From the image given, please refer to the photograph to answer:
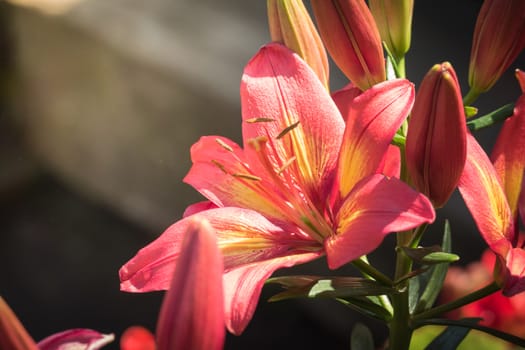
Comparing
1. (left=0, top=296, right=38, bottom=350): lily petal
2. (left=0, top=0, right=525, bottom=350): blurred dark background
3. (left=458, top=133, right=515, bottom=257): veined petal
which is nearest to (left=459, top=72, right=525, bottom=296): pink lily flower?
(left=458, top=133, right=515, bottom=257): veined petal

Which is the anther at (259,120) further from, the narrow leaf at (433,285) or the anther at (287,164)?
the narrow leaf at (433,285)

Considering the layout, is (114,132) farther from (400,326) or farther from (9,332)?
(9,332)

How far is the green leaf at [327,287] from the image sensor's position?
0.42 meters

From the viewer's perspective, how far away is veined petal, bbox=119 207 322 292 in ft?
1.39

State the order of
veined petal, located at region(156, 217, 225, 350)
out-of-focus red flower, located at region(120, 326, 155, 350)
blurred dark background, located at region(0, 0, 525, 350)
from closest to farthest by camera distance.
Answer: veined petal, located at region(156, 217, 225, 350) → out-of-focus red flower, located at region(120, 326, 155, 350) → blurred dark background, located at region(0, 0, 525, 350)

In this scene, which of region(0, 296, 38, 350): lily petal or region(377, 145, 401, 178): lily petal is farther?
region(377, 145, 401, 178): lily petal

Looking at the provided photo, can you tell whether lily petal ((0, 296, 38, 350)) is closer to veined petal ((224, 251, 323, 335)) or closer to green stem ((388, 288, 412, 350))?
veined petal ((224, 251, 323, 335))

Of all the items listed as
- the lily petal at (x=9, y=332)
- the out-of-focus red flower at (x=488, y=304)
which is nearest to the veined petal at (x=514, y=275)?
the lily petal at (x=9, y=332)

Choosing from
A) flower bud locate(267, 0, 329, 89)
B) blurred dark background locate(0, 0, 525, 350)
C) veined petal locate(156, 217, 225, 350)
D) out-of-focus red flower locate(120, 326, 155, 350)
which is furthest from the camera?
blurred dark background locate(0, 0, 525, 350)

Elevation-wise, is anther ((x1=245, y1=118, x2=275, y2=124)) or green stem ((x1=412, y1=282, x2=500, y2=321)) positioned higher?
anther ((x1=245, y1=118, x2=275, y2=124))

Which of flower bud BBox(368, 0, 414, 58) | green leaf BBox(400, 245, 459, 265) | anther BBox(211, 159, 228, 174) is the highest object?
flower bud BBox(368, 0, 414, 58)

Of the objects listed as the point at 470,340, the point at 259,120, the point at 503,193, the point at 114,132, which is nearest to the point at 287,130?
the point at 259,120

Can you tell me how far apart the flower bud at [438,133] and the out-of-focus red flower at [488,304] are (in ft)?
1.26

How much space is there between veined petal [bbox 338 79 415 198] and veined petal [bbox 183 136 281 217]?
0.07m
